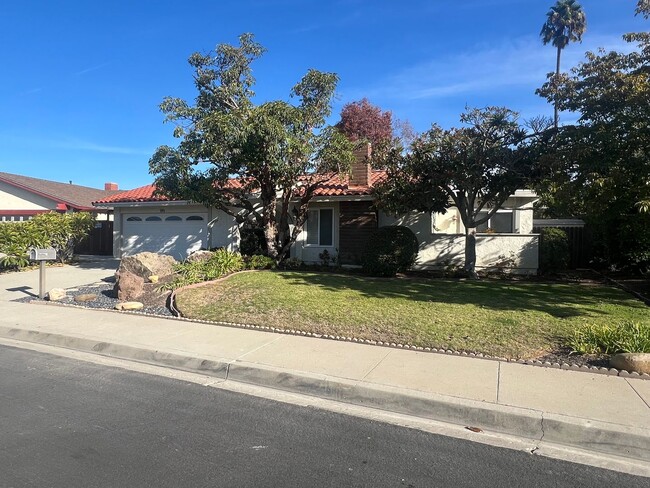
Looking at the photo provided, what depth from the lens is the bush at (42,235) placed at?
1705 cm

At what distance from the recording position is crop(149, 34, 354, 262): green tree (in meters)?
12.0

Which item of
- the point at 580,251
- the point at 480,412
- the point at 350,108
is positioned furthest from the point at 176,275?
the point at 350,108

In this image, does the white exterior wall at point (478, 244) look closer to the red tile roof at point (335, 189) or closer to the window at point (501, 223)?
the window at point (501, 223)

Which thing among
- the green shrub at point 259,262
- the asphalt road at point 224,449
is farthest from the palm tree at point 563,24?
the asphalt road at point 224,449

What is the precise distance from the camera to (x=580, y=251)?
56.0ft

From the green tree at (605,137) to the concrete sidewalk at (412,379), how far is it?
162 inches

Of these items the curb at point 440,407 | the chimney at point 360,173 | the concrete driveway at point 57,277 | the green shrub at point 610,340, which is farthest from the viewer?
the chimney at point 360,173

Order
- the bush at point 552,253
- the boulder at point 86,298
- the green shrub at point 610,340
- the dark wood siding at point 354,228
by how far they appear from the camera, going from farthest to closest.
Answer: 1. the dark wood siding at point 354,228
2. the bush at point 552,253
3. the boulder at point 86,298
4. the green shrub at point 610,340

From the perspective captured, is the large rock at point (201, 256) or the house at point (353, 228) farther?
the house at point (353, 228)

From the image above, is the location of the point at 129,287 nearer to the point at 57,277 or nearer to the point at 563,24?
the point at 57,277

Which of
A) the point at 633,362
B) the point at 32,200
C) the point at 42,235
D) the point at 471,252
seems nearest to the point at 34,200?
the point at 32,200

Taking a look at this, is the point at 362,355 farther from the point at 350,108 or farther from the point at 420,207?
the point at 350,108

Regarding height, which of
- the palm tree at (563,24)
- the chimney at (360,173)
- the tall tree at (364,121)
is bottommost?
the chimney at (360,173)

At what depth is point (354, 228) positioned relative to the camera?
1630cm
